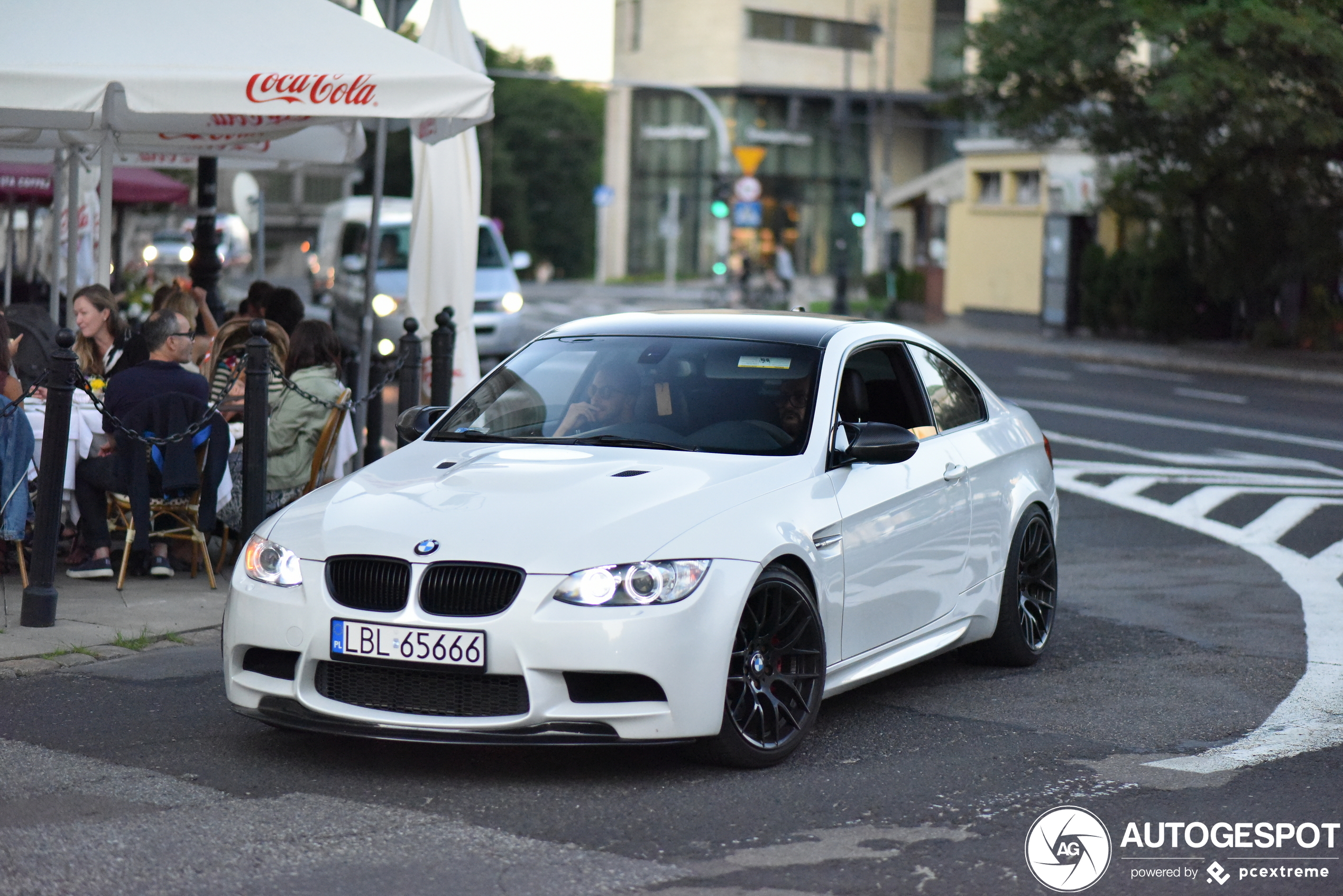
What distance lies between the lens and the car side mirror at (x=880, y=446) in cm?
630

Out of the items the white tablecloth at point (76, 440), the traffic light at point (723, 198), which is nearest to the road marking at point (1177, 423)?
the white tablecloth at point (76, 440)

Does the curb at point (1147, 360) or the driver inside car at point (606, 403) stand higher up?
the driver inside car at point (606, 403)

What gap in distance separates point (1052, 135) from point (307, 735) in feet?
87.1

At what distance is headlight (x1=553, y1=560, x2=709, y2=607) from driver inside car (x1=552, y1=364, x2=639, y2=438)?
1203 mm

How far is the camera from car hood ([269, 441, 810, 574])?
214 inches

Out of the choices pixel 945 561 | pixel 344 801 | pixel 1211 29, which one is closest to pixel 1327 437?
pixel 1211 29

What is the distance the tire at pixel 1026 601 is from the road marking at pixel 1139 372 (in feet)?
62.9

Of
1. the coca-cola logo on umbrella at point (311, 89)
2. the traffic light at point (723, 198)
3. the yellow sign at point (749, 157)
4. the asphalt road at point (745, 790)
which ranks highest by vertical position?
the yellow sign at point (749, 157)

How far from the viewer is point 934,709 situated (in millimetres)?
6727

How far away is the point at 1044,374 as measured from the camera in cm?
2748

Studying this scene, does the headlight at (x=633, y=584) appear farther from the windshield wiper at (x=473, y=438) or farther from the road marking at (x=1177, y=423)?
the road marking at (x=1177, y=423)

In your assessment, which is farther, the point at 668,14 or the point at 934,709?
the point at 668,14

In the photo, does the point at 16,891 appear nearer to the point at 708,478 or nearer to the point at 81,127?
the point at 708,478

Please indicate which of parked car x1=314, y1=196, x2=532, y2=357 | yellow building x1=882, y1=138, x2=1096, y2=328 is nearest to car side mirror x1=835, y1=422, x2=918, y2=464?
parked car x1=314, y1=196, x2=532, y2=357
